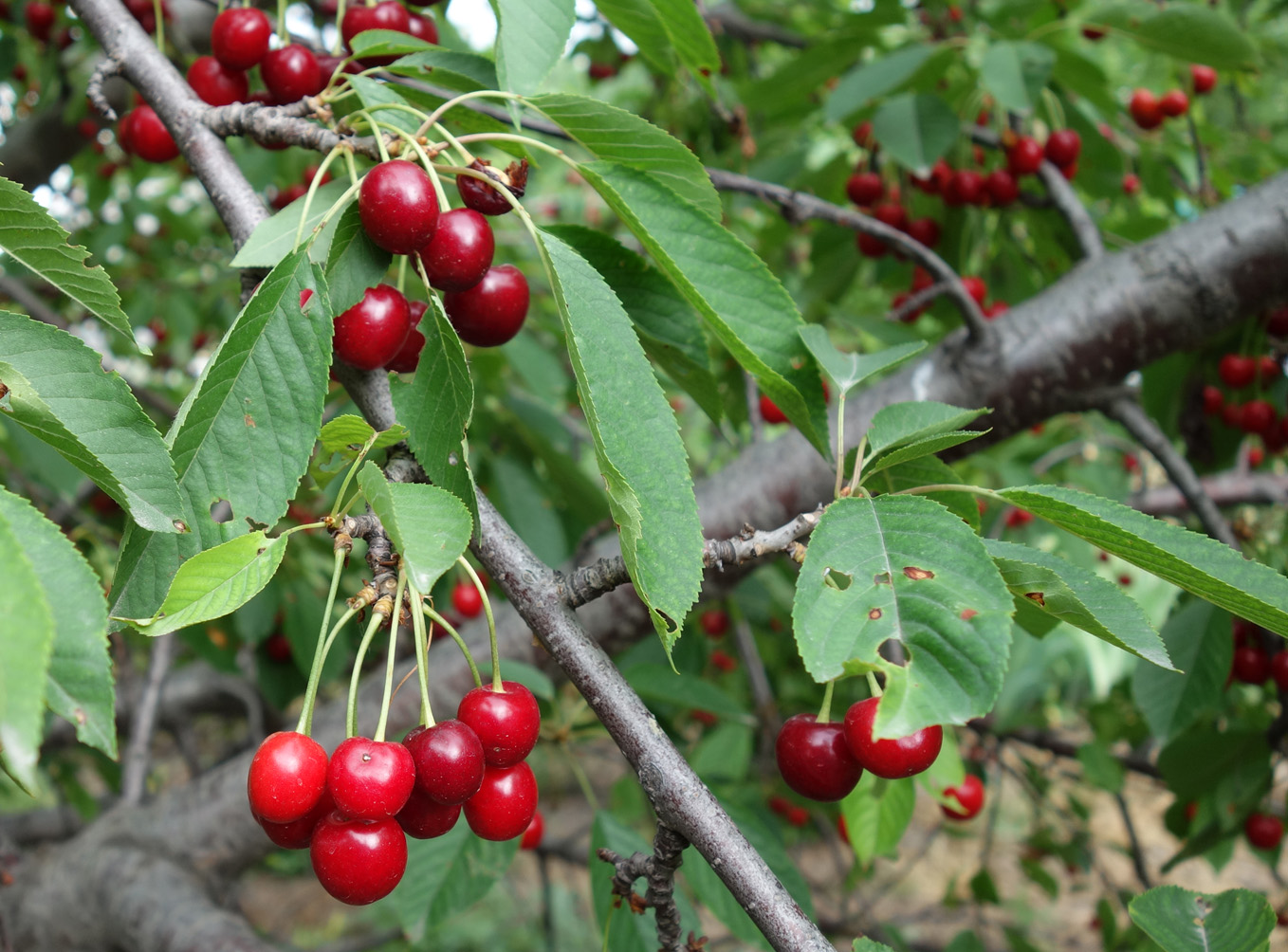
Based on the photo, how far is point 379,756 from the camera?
0.83 metres

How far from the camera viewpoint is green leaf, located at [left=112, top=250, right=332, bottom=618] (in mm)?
869

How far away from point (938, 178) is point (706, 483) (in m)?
1.37

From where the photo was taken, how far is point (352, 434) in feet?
3.12

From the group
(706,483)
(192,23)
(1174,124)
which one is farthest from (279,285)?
(1174,124)

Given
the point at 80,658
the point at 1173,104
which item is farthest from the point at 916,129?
the point at 80,658

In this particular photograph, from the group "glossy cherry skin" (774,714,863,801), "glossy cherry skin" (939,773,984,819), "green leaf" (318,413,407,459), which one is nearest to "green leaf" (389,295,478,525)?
"green leaf" (318,413,407,459)

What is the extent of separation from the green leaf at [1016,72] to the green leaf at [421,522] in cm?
184

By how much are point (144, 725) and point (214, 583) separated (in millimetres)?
1889

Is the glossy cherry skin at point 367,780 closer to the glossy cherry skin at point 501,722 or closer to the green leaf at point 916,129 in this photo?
the glossy cherry skin at point 501,722

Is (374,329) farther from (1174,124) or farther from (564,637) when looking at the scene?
(1174,124)

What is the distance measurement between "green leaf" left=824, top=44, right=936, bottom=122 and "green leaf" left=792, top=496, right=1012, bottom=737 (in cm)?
170

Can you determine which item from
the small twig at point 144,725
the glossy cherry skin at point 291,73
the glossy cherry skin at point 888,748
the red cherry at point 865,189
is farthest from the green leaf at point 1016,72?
the small twig at point 144,725

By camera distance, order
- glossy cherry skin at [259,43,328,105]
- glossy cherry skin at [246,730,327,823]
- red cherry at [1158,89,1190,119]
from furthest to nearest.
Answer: red cherry at [1158,89,1190,119]
glossy cherry skin at [259,43,328,105]
glossy cherry skin at [246,730,327,823]

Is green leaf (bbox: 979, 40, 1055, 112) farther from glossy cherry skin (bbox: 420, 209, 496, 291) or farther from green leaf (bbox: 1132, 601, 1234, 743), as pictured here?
glossy cherry skin (bbox: 420, 209, 496, 291)
